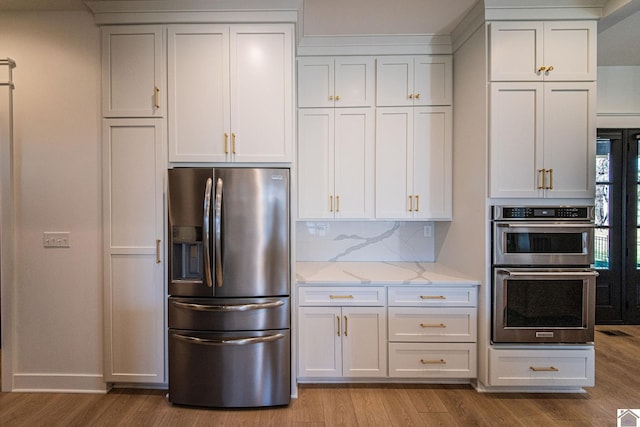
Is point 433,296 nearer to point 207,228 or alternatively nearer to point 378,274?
point 378,274

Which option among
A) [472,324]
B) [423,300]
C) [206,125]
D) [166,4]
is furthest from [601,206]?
[166,4]

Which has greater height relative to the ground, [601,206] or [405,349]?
[601,206]

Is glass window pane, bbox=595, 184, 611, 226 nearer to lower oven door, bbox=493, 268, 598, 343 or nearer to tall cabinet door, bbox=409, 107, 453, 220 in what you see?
lower oven door, bbox=493, 268, 598, 343

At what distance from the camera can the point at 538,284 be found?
2.27m

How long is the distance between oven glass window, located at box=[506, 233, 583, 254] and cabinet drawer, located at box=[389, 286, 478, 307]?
42 cm

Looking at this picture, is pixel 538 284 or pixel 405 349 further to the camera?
pixel 405 349

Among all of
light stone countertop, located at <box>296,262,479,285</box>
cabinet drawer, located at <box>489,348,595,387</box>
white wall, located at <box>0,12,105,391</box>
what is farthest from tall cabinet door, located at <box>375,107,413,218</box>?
white wall, located at <box>0,12,105,391</box>

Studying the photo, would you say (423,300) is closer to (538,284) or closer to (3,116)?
(538,284)

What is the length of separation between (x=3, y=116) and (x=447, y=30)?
3.42 metres

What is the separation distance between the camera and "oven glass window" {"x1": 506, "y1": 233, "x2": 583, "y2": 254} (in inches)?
89.3

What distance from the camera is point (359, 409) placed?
221cm

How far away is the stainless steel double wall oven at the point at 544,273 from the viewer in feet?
7.43

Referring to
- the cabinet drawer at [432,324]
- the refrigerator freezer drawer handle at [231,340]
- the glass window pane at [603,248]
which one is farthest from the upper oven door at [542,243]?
the glass window pane at [603,248]

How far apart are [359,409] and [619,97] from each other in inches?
167
